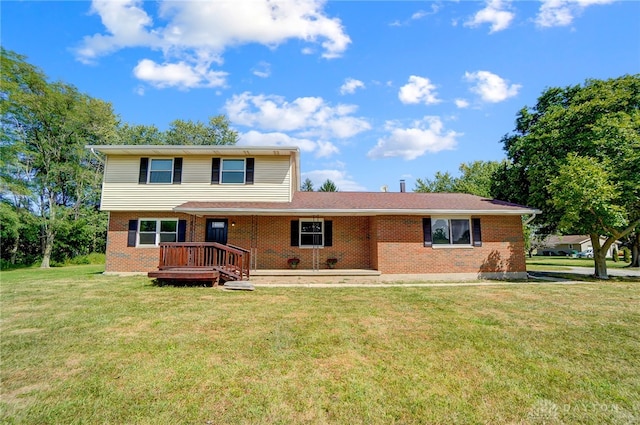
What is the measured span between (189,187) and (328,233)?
22.1 feet

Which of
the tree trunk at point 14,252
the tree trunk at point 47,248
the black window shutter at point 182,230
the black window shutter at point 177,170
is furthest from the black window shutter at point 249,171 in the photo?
the tree trunk at point 14,252

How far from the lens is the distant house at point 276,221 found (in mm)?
12461

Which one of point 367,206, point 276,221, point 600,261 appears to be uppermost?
point 367,206

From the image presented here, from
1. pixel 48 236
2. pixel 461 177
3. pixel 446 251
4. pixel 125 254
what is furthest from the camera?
pixel 461 177

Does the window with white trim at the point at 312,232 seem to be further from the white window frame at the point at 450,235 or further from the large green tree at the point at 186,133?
the large green tree at the point at 186,133

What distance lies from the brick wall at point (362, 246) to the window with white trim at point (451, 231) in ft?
1.24

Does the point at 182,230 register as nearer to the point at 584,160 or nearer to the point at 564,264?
the point at 584,160

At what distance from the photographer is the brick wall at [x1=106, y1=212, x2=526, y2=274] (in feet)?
40.7

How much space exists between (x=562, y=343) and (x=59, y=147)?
3037 centimetres

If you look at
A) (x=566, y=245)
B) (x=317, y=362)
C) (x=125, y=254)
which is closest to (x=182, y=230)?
(x=125, y=254)

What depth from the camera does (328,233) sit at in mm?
13828

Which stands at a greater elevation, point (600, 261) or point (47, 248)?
point (47, 248)

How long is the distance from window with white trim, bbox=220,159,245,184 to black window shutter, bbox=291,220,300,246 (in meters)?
3.14

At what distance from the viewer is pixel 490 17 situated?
31.2ft
